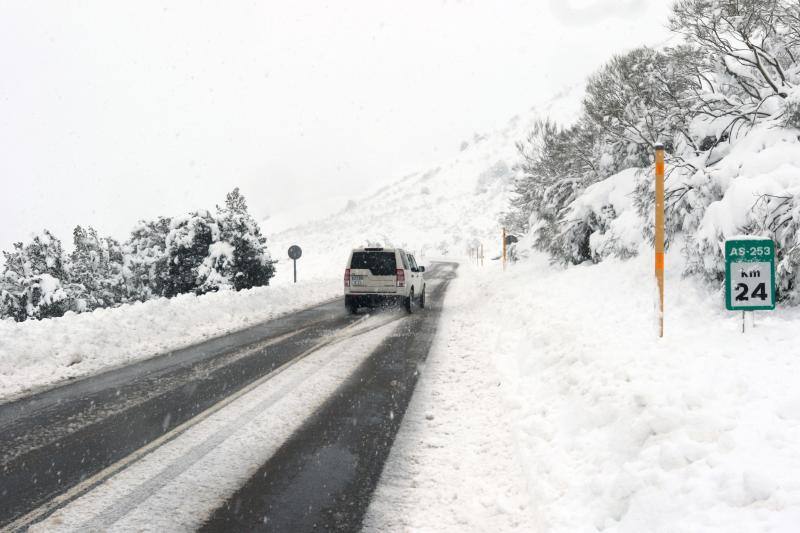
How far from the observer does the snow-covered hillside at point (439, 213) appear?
88125mm

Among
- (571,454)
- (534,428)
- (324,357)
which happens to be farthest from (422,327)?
(571,454)

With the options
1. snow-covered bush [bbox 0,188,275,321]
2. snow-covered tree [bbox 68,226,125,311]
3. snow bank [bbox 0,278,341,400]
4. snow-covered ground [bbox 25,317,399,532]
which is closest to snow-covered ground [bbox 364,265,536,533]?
snow-covered ground [bbox 25,317,399,532]

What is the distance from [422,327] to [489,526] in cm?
923

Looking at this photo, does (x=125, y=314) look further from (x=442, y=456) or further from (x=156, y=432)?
(x=442, y=456)

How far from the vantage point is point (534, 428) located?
526cm

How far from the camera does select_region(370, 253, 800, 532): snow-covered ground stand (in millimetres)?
3057

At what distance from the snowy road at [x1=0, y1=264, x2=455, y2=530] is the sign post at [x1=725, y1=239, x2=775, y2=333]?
14.0ft

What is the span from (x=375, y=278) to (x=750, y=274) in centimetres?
1052

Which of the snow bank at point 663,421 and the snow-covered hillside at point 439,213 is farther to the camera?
the snow-covered hillside at point 439,213

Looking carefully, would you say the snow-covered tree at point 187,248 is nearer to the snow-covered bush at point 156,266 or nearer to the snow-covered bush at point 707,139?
the snow-covered bush at point 156,266

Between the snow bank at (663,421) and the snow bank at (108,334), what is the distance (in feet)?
24.3

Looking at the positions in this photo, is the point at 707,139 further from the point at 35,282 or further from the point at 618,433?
the point at 35,282

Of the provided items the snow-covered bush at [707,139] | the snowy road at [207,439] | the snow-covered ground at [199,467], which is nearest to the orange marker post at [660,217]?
the snow-covered bush at [707,139]

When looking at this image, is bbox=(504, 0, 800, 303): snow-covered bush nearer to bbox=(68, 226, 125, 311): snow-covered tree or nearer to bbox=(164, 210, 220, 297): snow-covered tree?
bbox=(164, 210, 220, 297): snow-covered tree
